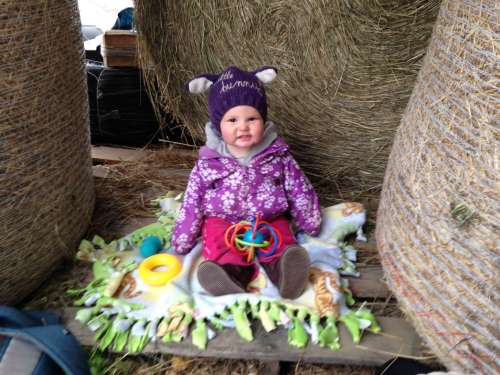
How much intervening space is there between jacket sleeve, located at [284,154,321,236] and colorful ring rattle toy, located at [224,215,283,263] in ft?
0.47

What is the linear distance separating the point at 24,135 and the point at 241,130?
0.58 m

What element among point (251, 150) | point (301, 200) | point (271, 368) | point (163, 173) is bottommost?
point (271, 368)

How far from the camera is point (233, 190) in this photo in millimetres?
1457

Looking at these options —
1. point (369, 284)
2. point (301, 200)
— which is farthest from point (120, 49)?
point (369, 284)

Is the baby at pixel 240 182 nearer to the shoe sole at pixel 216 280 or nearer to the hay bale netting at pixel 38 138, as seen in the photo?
the shoe sole at pixel 216 280

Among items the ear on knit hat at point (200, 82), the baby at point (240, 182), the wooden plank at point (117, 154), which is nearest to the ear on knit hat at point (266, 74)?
the baby at point (240, 182)

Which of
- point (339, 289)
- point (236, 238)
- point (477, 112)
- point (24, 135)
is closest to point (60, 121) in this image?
point (24, 135)

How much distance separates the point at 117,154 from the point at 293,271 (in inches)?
51.6

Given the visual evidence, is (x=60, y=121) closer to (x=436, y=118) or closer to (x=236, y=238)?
(x=236, y=238)

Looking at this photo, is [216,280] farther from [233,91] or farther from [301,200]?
[233,91]

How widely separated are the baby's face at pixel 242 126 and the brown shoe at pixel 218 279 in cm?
38

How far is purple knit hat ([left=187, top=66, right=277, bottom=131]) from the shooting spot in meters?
1.36

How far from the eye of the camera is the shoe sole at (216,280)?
1.25 metres

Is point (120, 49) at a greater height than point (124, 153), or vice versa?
point (120, 49)
